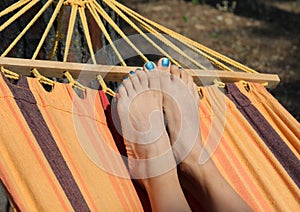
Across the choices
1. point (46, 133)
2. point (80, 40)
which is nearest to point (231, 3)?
point (80, 40)

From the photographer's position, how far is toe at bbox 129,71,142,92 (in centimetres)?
156

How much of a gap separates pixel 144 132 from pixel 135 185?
0.15 meters

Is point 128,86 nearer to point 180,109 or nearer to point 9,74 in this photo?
point 180,109

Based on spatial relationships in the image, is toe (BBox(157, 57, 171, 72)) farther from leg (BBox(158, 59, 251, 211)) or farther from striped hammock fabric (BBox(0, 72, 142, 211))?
striped hammock fabric (BBox(0, 72, 142, 211))

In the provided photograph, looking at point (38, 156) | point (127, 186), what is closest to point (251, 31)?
point (127, 186)

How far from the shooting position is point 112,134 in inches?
Result: 56.2

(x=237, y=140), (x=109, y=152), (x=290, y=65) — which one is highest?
(x=109, y=152)

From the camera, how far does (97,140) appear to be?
138 centimetres

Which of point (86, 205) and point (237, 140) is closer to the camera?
point (86, 205)

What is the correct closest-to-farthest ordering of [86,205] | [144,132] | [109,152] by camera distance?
[86,205], [109,152], [144,132]

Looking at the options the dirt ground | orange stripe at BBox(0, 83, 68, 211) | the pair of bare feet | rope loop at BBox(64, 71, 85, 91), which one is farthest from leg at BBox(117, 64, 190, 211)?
the dirt ground

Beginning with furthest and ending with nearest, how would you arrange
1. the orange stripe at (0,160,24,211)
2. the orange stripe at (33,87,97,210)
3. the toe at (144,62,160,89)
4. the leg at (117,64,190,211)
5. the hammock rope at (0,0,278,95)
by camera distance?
the toe at (144,62,160,89)
the hammock rope at (0,0,278,95)
the leg at (117,64,190,211)
the orange stripe at (33,87,97,210)
the orange stripe at (0,160,24,211)

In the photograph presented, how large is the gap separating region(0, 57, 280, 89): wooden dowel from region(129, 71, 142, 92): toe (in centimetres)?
1

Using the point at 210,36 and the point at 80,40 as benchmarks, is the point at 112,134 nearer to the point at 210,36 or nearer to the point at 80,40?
the point at 80,40
